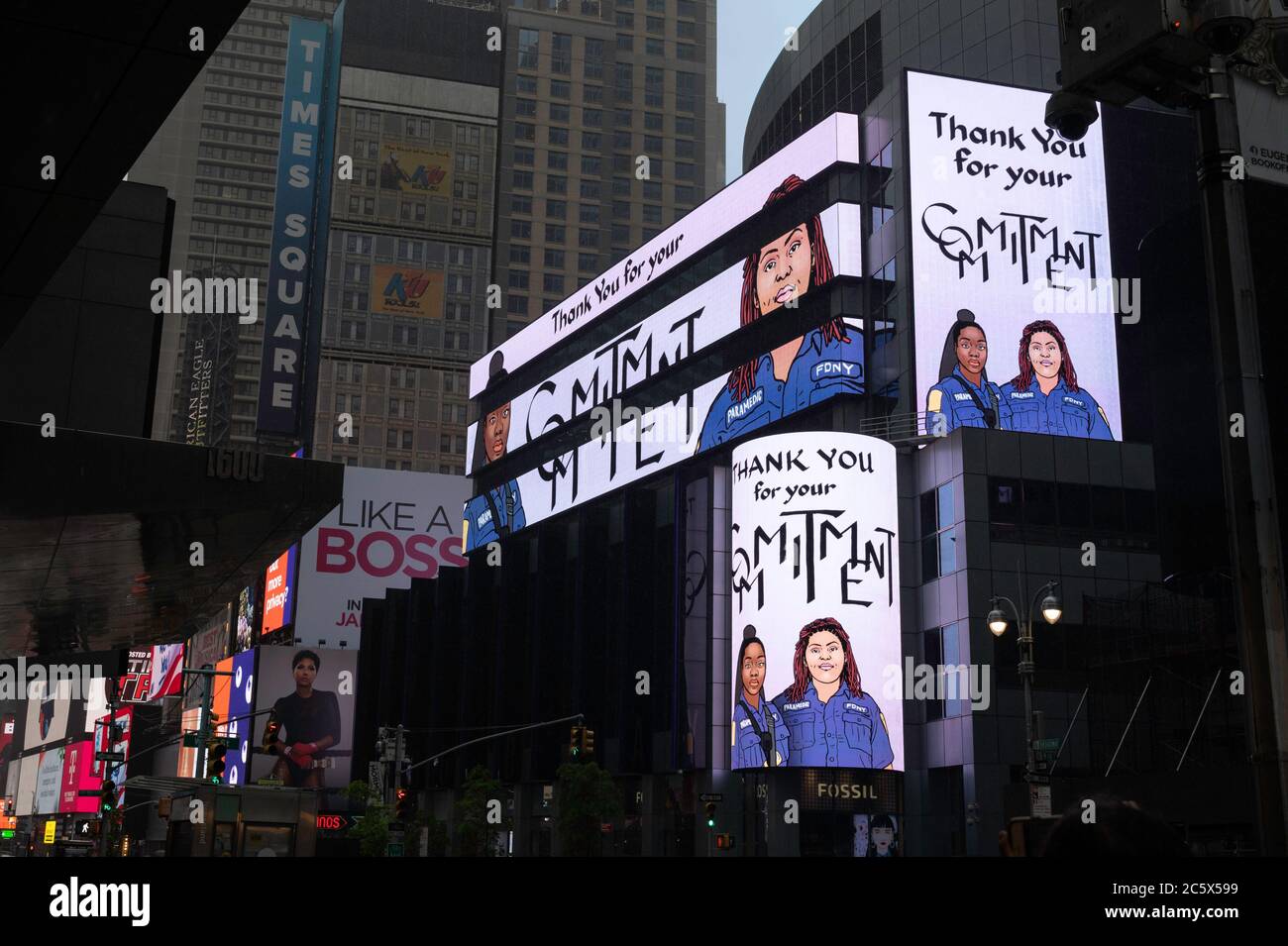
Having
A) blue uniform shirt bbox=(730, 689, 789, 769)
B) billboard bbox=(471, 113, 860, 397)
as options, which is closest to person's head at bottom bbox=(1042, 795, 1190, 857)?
blue uniform shirt bbox=(730, 689, 789, 769)

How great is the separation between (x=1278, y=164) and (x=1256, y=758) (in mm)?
4417

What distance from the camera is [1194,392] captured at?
43.8 meters

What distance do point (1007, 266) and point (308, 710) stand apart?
64397 mm

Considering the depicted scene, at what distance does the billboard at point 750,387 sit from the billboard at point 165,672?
7648 centimetres

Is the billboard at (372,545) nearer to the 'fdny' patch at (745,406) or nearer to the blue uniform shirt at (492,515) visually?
the blue uniform shirt at (492,515)

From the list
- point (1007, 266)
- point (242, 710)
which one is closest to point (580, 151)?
point (242, 710)

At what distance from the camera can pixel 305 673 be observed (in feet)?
336

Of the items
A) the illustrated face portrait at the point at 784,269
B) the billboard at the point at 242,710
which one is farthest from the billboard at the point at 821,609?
the billboard at the point at 242,710

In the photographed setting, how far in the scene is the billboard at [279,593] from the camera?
365 ft

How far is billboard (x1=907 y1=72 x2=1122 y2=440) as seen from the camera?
58031mm

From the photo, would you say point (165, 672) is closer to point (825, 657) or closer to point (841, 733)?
point (825, 657)

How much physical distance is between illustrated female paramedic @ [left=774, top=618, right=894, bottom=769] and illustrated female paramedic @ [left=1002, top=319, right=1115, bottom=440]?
12547mm

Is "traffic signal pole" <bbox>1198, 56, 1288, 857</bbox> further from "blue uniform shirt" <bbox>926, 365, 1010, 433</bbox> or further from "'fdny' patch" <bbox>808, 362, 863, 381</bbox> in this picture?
"'fdny' patch" <bbox>808, 362, 863, 381</bbox>
